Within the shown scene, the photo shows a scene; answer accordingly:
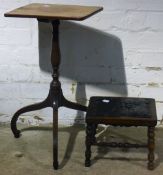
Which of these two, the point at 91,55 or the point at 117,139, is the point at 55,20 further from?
the point at 117,139

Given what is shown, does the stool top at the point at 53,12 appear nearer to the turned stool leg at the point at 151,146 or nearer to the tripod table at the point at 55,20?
the tripod table at the point at 55,20

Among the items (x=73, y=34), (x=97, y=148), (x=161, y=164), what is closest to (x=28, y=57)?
(x=73, y=34)

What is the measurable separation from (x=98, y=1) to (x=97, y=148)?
3.02ft

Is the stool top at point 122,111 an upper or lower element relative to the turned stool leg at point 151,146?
upper

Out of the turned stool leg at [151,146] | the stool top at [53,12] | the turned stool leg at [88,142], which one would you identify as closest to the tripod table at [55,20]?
the stool top at [53,12]

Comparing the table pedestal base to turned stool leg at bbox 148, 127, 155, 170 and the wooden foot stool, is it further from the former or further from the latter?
turned stool leg at bbox 148, 127, 155, 170

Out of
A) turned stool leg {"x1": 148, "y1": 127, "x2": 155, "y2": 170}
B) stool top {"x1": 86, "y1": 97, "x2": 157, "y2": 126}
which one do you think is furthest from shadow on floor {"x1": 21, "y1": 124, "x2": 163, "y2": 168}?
stool top {"x1": 86, "y1": 97, "x2": 157, "y2": 126}

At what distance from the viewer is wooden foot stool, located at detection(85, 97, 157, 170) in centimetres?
214

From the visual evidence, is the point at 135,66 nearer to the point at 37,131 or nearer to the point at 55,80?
the point at 55,80

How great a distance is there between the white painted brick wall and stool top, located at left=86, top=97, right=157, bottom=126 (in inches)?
15.1

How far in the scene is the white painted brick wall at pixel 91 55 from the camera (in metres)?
2.66

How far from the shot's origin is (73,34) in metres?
2.71

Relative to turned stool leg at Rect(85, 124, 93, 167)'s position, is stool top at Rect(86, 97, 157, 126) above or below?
above

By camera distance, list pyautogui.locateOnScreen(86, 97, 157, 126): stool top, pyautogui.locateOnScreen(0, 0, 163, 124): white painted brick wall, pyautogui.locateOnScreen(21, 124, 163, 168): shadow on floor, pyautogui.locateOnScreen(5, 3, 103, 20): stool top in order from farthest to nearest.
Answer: pyautogui.locateOnScreen(0, 0, 163, 124): white painted brick wall, pyautogui.locateOnScreen(21, 124, 163, 168): shadow on floor, pyautogui.locateOnScreen(86, 97, 157, 126): stool top, pyautogui.locateOnScreen(5, 3, 103, 20): stool top
